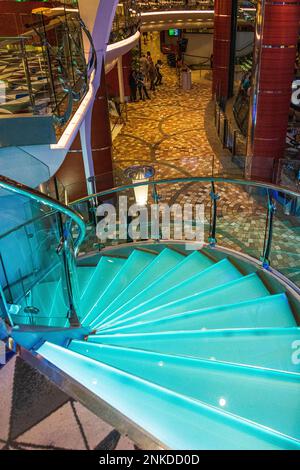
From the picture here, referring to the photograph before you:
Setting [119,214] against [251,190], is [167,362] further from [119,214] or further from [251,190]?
[251,190]

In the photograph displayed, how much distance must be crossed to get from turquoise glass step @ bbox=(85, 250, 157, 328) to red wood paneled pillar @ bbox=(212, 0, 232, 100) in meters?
8.12

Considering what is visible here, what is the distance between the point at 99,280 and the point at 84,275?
298 mm

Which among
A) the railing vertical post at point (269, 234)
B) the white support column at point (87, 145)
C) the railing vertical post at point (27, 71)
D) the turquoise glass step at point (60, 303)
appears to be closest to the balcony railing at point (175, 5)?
the white support column at point (87, 145)

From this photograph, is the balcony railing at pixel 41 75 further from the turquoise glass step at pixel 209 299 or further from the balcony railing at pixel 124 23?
the balcony railing at pixel 124 23

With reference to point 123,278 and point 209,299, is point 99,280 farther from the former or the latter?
point 209,299

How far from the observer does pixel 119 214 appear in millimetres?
5867

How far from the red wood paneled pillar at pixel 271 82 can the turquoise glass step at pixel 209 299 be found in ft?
11.9

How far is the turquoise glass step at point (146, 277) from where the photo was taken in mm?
3748

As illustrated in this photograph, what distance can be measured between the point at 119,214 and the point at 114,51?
141 inches

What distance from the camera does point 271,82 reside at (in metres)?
6.76

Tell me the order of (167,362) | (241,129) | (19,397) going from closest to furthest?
(19,397)
(167,362)
(241,129)

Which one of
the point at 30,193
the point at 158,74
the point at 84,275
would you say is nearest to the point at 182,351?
the point at 30,193

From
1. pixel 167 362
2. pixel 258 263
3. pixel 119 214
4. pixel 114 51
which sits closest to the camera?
pixel 167 362
